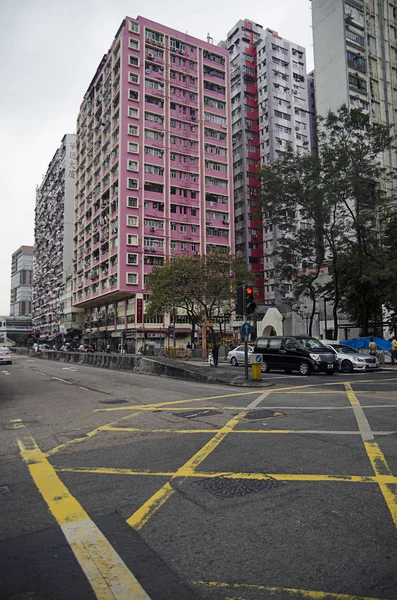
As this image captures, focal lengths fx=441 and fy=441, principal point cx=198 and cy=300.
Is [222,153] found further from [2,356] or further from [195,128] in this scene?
[2,356]

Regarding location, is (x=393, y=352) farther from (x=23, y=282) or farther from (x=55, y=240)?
(x=23, y=282)

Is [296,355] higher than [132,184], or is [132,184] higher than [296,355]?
[132,184]

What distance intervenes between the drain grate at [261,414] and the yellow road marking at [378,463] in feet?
5.24

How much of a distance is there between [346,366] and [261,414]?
14.5 m

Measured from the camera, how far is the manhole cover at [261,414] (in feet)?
29.2

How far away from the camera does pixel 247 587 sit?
2764 mm

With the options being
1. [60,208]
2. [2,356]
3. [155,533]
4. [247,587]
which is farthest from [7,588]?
[60,208]

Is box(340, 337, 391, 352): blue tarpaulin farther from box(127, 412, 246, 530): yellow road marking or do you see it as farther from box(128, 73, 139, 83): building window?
box(128, 73, 139, 83): building window

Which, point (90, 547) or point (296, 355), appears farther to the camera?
point (296, 355)

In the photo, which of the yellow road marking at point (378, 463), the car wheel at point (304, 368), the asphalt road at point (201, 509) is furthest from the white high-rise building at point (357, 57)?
the asphalt road at point (201, 509)

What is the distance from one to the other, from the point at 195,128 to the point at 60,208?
141ft

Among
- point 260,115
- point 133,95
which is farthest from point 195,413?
point 260,115

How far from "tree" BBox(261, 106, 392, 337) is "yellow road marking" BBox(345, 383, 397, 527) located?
19.9 metres

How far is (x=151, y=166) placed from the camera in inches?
2470
